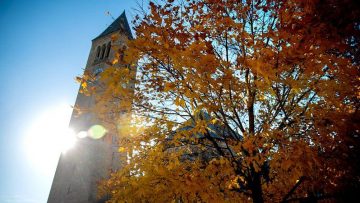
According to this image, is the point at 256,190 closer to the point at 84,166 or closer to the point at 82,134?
the point at 84,166

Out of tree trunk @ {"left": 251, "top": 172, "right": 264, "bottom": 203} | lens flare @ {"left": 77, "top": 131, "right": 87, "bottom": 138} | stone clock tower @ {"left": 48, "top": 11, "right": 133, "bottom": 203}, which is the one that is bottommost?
tree trunk @ {"left": 251, "top": 172, "right": 264, "bottom": 203}

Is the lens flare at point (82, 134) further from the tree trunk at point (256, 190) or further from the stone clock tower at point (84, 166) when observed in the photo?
the tree trunk at point (256, 190)

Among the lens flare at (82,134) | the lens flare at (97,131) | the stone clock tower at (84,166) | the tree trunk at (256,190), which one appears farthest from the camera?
the lens flare at (82,134)

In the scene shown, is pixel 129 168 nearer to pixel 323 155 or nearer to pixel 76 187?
pixel 323 155

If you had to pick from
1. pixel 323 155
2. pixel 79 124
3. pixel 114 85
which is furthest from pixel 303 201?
pixel 79 124

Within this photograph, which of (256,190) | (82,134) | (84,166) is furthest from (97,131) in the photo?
(256,190)

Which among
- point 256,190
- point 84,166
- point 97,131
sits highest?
point 97,131

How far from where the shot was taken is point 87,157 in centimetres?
2016

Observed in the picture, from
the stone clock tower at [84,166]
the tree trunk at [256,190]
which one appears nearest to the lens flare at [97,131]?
the stone clock tower at [84,166]

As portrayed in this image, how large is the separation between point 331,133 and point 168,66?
13.0ft

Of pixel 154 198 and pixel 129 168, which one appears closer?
pixel 154 198

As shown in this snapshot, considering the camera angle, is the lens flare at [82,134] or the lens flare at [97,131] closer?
the lens flare at [97,131]

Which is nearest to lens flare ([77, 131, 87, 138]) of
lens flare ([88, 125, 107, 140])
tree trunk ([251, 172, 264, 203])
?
lens flare ([88, 125, 107, 140])

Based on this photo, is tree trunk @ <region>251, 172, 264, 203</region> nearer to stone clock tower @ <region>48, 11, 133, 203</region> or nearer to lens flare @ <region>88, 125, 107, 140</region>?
stone clock tower @ <region>48, 11, 133, 203</region>
